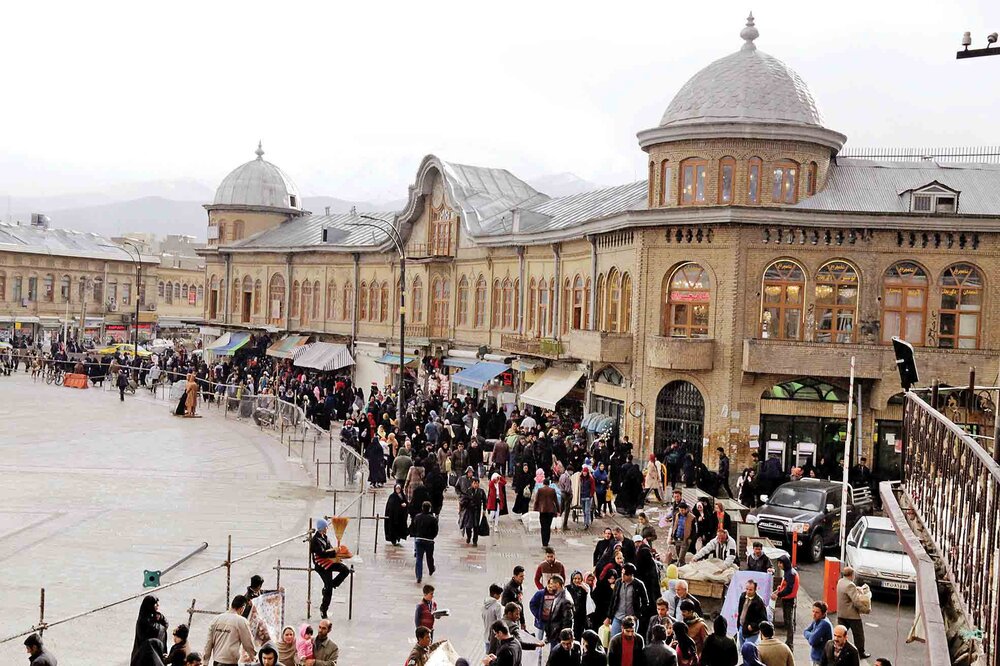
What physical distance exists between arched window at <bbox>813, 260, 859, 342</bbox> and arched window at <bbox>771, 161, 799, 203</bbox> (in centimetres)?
226

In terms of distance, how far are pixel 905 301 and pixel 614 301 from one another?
848cm

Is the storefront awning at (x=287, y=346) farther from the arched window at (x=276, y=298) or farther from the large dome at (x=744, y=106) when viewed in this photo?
the large dome at (x=744, y=106)

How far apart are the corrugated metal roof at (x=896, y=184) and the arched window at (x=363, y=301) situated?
26.0m

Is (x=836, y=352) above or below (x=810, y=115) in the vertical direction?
below

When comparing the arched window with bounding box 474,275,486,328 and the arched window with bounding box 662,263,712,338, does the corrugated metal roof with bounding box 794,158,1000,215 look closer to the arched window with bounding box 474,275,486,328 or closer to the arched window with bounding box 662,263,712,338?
the arched window with bounding box 662,263,712,338

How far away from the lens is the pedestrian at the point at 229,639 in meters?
11.2

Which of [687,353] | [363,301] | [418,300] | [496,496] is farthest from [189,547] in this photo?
[363,301]

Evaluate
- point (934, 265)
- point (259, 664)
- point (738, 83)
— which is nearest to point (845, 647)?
point (259, 664)

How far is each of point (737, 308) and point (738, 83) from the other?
6593 millimetres

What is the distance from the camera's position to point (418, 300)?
48.6 meters

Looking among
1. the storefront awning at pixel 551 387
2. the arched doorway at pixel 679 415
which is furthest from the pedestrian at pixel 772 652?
the storefront awning at pixel 551 387

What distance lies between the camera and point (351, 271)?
52938mm

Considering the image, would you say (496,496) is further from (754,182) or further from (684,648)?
(754,182)

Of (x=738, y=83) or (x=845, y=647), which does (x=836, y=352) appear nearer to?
(x=738, y=83)
